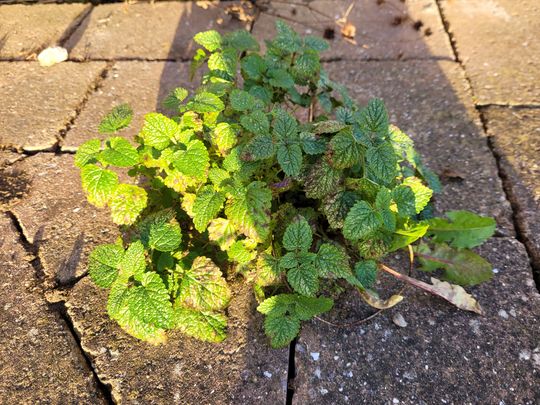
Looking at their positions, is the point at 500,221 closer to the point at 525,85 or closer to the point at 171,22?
the point at 525,85

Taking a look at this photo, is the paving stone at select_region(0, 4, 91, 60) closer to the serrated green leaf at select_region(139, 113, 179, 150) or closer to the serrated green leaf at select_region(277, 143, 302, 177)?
the serrated green leaf at select_region(139, 113, 179, 150)

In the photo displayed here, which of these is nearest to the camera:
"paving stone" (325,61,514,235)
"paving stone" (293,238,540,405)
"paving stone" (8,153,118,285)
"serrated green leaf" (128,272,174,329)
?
"serrated green leaf" (128,272,174,329)

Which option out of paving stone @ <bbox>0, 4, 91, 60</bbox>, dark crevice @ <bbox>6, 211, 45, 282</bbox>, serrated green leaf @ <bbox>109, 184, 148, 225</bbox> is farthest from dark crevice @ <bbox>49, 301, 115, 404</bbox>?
paving stone @ <bbox>0, 4, 91, 60</bbox>

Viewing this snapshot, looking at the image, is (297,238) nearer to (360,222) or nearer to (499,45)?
(360,222)

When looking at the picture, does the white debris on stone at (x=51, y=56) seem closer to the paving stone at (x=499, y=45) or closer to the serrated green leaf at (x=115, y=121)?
the serrated green leaf at (x=115, y=121)

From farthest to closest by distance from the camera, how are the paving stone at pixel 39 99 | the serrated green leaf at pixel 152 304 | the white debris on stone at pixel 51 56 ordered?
the white debris on stone at pixel 51 56 → the paving stone at pixel 39 99 → the serrated green leaf at pixel 152 304

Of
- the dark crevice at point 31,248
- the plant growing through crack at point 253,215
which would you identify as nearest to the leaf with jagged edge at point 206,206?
the plant growing through crack at point 253,215
